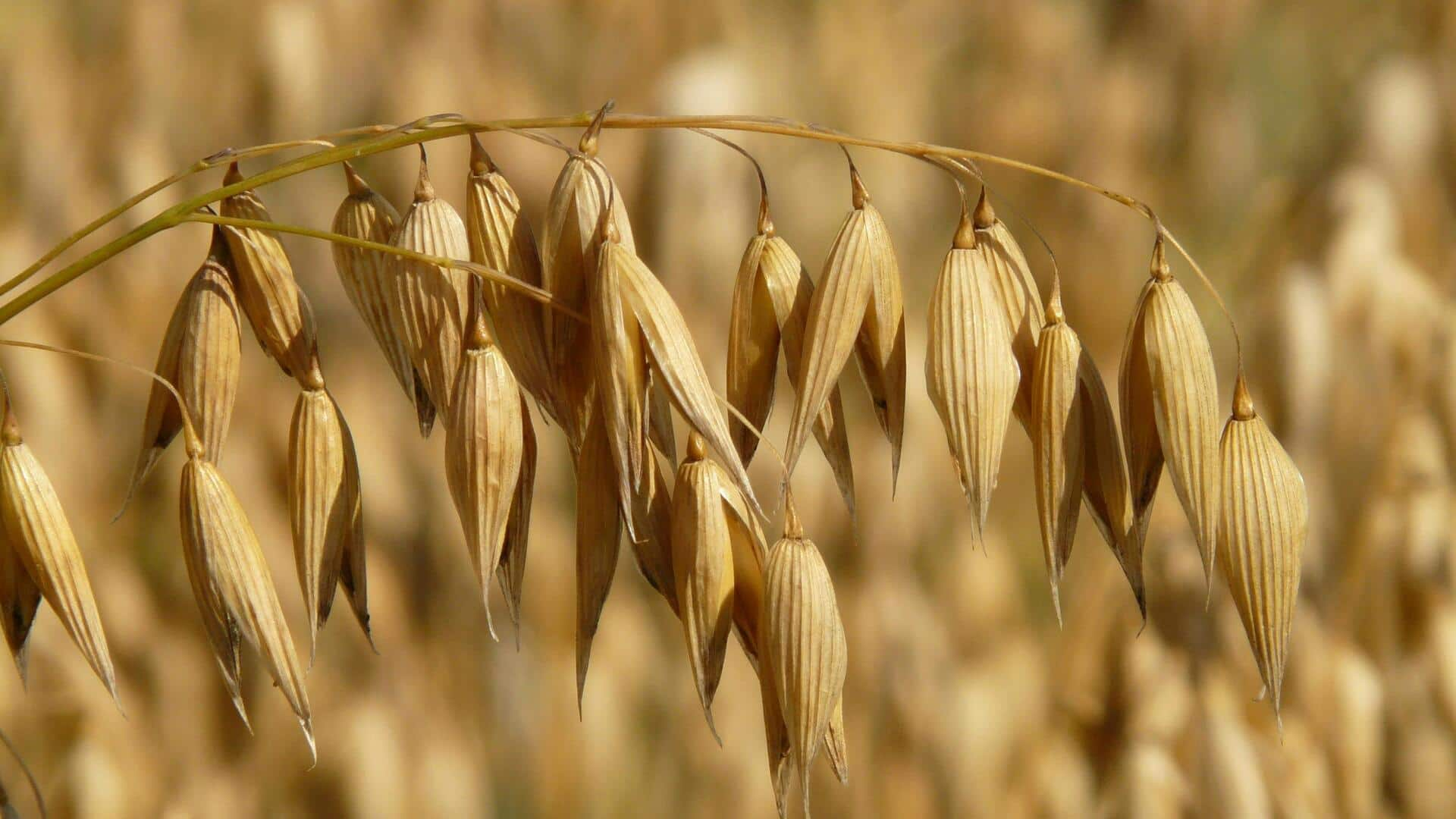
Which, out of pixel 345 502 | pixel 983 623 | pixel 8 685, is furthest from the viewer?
pixel 983 623

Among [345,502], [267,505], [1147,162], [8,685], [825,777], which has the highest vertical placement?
[1147,162]

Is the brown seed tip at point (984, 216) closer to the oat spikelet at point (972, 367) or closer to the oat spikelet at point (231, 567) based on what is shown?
the oat spikelet at point (972, 367)

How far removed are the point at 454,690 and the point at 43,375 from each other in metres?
0.36

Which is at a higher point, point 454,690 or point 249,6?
point 249,6

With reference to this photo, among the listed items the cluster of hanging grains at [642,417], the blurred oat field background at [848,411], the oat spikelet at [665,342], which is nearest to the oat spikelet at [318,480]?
the cluster of hanging grains at [642,417]

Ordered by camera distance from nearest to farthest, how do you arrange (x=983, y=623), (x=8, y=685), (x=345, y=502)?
1. (x=345, y=502)
2. (x=8, y=685)
3. (x=983, y=623)

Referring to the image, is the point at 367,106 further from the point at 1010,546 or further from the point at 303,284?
the point at 1010,546

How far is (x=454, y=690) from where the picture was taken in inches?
32.6

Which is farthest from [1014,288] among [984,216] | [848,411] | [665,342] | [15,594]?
[848,411]

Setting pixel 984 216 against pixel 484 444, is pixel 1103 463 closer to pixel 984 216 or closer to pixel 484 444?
pixel 984 216

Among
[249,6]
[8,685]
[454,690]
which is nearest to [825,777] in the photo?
[454,690]

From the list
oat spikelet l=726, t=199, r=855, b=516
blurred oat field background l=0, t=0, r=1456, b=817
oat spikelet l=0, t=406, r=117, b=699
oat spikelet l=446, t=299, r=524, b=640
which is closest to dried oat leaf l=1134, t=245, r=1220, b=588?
oat spikelet l=726, t=199, r=855, b=516

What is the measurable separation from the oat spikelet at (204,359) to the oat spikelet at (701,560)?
147mm

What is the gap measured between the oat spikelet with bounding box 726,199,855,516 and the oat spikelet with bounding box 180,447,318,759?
0.16 m
